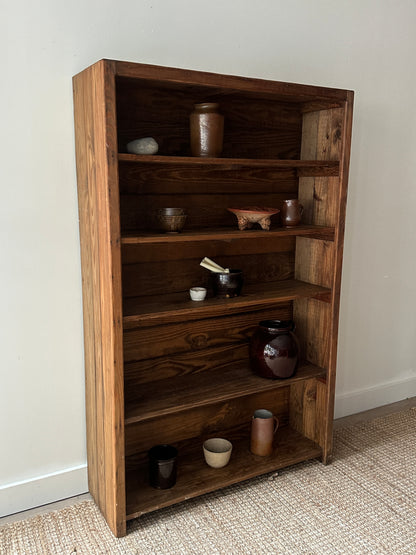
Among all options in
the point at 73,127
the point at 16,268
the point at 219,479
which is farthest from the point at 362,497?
the point at 73,127

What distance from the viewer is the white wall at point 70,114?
69.4 inches

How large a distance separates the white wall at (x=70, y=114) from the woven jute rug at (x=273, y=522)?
8.6 inches

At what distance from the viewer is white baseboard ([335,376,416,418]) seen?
9.06 ft

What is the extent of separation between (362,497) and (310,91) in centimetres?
159

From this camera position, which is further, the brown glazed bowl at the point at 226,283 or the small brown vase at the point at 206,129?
the brown glazed bowl at the point at 226,283

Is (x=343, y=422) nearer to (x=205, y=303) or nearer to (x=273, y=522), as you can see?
(x=273, y=522)

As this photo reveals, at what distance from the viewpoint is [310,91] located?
1949 millimetres

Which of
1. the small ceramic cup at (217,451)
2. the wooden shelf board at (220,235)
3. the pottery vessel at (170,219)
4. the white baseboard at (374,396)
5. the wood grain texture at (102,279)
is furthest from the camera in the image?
the white baseboard at (374,396)

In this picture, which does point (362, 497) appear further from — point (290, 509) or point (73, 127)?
point (73, 127)

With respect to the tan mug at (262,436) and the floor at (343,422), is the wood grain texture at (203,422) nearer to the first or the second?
the tan mug at (262,436)

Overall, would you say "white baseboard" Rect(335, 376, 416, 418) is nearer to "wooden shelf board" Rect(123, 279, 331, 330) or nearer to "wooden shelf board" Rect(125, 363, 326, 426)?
"wooden shelf board" Rect(125, 363, 326, 426)

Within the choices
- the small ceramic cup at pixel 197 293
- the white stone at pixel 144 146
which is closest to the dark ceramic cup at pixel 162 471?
the small ceramic cup at pixel 197 293

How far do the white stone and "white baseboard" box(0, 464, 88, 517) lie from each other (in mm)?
1237

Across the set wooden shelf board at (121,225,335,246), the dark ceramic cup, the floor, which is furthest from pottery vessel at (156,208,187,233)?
the floor
